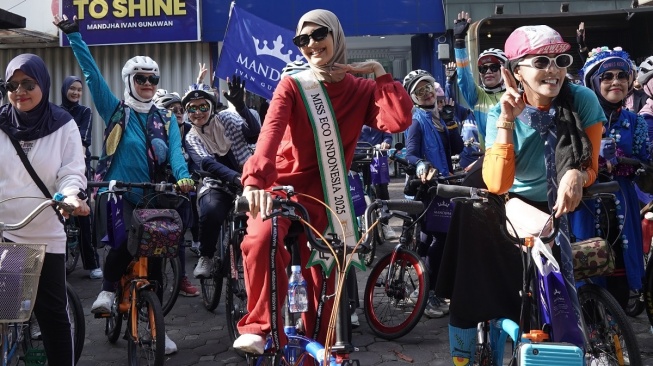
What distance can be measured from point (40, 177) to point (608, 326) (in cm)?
305

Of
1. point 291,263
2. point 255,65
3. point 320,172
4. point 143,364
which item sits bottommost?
point 143,364

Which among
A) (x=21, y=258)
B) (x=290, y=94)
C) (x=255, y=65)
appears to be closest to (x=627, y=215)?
(x=290, y=94)

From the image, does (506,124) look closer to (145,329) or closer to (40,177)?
(40,177)

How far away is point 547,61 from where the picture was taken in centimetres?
349

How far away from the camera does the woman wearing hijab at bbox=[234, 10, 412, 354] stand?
3.72 meters

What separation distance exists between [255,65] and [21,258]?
5.51 m

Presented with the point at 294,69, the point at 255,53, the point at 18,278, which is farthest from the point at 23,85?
the point at 255,53

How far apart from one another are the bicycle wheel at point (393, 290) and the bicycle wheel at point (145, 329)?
179cm

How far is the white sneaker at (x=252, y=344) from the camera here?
11.8ft

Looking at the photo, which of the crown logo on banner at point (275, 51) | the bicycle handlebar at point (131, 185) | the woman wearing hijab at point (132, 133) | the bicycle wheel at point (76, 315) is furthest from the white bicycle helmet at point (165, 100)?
the bicycle wheel at point (76, 315)

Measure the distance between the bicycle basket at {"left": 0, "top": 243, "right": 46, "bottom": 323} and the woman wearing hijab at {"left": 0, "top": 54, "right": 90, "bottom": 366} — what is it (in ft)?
1.86

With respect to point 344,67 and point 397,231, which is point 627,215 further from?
point 397,231

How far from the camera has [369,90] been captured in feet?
13.8

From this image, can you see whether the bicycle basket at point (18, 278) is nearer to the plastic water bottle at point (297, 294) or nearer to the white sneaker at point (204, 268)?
the plastic water bottle at point (297, 294)
